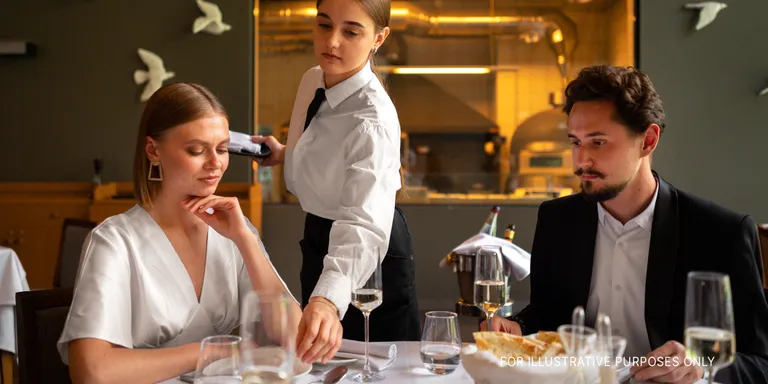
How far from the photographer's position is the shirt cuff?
1.67m

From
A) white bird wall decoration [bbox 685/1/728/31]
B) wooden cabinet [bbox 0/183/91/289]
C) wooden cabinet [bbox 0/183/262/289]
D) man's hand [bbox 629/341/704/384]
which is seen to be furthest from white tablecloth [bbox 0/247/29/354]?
white bird wall decoration [bbox 685/1/728/31]

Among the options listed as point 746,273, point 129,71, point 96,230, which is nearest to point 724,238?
point 746,273

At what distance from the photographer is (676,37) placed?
549 cm

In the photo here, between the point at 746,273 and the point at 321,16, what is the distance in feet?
4.29

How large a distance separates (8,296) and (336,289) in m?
2.39

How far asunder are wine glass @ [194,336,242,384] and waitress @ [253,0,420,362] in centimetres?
65

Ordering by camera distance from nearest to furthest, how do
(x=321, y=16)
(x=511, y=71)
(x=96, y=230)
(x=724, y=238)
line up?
1. (x=96, y=230)
2. (x=724, y=238)
3. (x=321, y=16)
4. (x=511, y=71)

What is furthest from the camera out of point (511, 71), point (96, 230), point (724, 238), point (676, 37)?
point (511, 71)

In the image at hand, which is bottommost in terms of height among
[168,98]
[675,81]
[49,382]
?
[49,382]

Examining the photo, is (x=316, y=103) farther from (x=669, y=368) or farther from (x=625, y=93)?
(x=669, y=368)

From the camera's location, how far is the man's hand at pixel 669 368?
4.72 feet

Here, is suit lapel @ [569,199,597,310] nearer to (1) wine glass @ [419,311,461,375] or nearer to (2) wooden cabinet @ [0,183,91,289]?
(1) wine glass @ [419,311,461,375]

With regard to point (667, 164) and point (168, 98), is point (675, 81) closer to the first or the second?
point (667, 164)

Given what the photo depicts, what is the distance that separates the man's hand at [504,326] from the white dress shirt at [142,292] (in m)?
0.66
